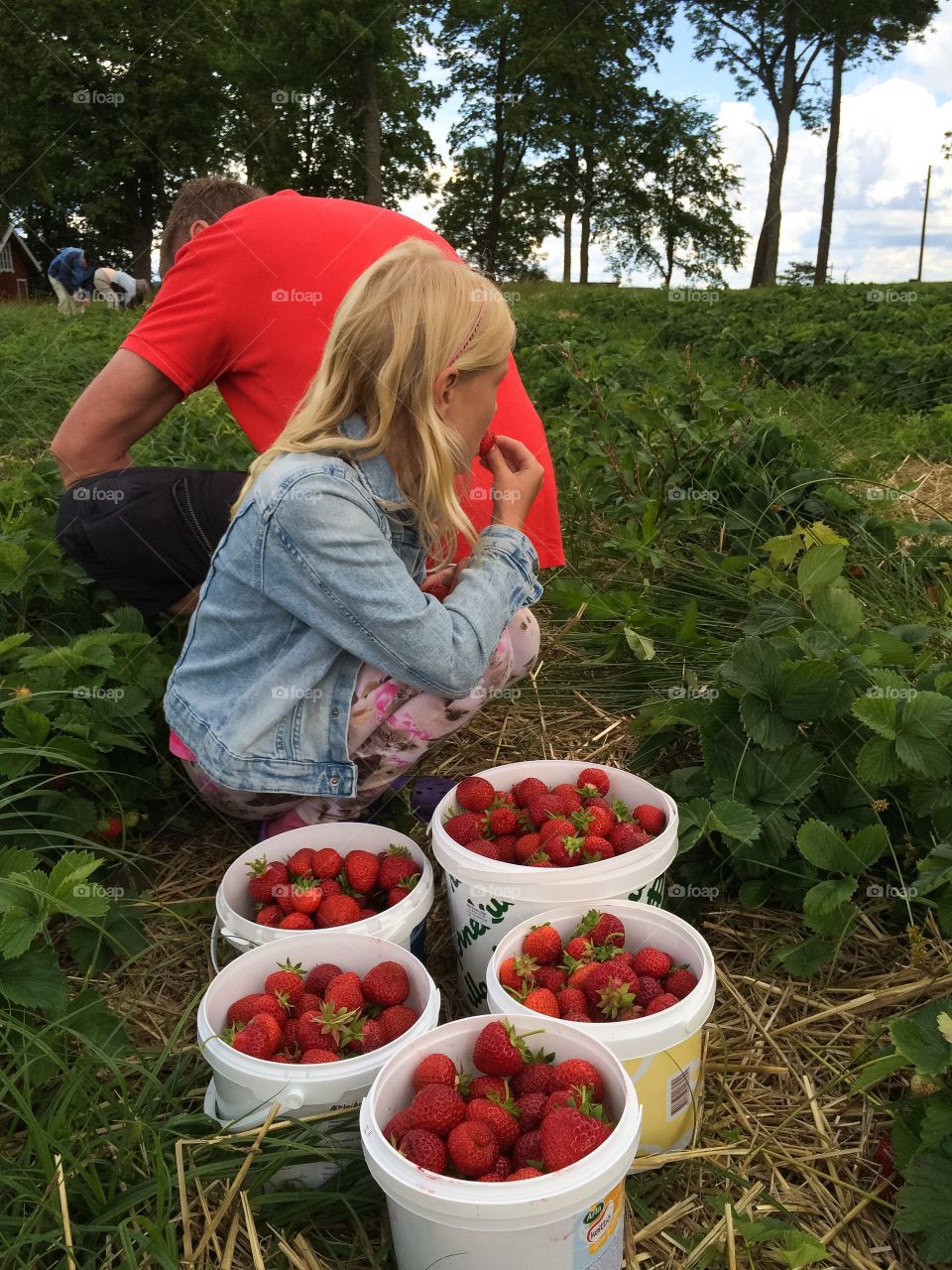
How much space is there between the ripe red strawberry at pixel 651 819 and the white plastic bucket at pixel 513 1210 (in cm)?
60

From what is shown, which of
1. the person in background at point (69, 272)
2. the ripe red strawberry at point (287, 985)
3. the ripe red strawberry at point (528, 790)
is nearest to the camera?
the ripe red strawberry at point (287, 985)

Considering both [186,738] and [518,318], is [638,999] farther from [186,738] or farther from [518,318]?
[518,318]

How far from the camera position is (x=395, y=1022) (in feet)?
5.08

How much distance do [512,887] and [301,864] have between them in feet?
1.40

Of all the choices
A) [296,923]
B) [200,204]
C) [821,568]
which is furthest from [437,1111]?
[200,204]

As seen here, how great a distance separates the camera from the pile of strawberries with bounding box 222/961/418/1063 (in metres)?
1.51

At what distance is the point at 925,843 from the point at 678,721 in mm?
596

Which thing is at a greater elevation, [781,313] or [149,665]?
[781,313]

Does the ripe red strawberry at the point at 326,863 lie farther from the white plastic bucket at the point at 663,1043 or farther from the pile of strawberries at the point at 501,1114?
the pile of strawberries at the point at 501,1114

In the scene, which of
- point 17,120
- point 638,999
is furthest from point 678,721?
point 17,120

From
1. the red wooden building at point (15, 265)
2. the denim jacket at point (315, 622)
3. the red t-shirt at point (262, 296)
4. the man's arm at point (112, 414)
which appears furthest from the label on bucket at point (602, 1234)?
the red wooden building at point (15, 265)

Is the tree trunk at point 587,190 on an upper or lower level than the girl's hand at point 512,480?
upper

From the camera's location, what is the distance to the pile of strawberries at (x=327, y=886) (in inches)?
71.5

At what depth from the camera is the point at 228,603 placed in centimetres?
200
